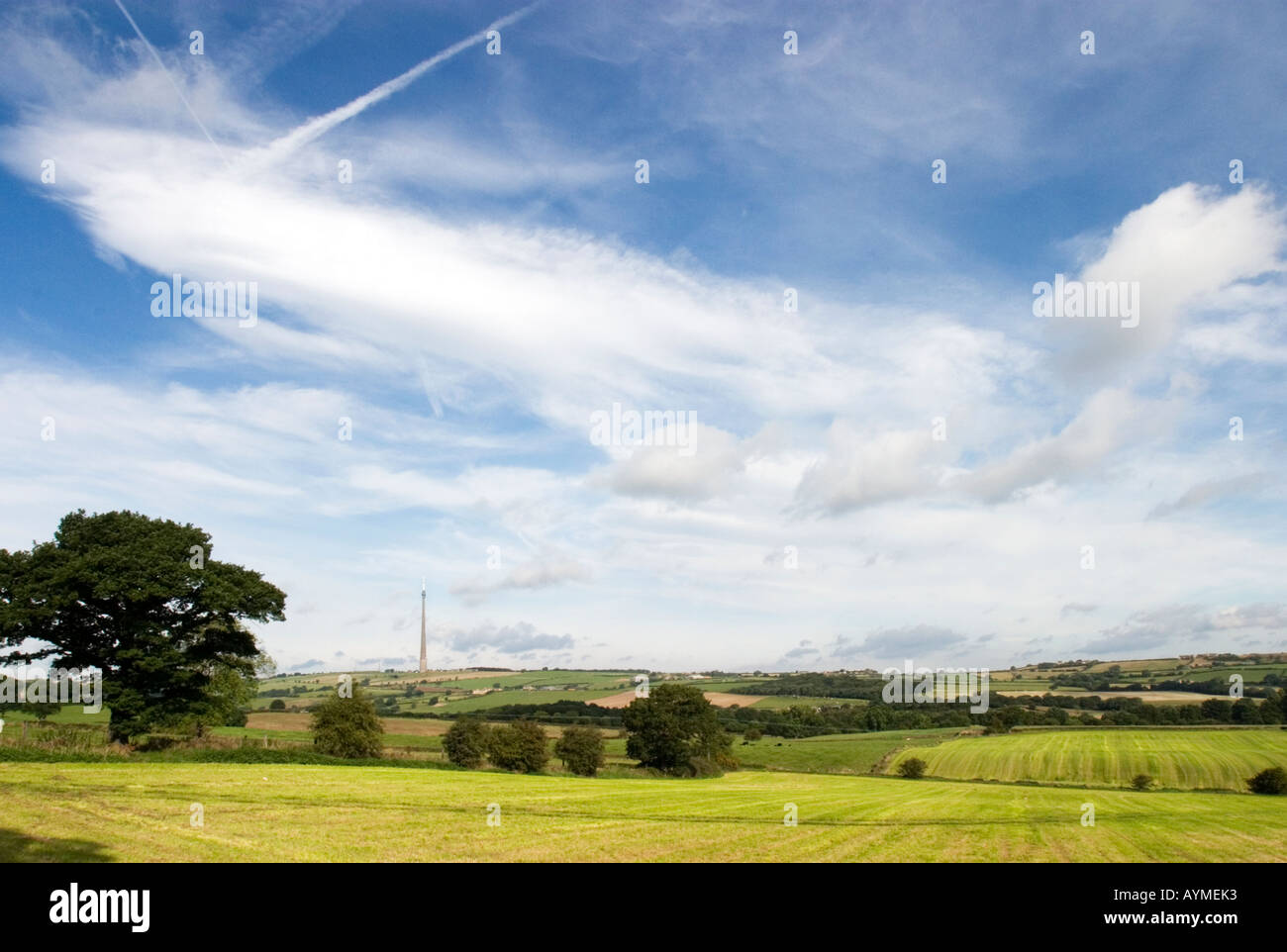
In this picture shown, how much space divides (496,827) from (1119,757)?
10277 cm

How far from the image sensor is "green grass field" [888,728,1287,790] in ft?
286

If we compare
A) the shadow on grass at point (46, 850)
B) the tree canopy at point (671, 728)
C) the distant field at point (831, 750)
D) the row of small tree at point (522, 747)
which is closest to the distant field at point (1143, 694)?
the distant field at point (831, 750)

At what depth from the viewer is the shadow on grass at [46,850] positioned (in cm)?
1428

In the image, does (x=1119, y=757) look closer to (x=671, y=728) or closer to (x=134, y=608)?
(x=671, y=728)

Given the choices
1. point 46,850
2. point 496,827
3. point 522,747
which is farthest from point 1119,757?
point 46,850

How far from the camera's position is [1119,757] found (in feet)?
320

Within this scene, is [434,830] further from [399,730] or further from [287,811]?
[399,730]

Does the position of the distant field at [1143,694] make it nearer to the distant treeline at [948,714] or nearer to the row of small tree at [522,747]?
the distant treeline at [948,714]

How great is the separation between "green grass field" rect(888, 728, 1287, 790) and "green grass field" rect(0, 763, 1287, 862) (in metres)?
59.1

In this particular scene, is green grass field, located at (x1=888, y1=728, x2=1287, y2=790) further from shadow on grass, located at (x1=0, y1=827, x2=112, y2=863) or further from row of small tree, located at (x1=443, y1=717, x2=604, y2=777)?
shadow on grass, located at (x1=0, y1=827, x2=112, y2=863)

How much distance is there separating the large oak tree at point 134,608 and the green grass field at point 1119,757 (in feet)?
277

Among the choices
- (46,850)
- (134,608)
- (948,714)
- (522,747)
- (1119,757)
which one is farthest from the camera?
(948,714)
